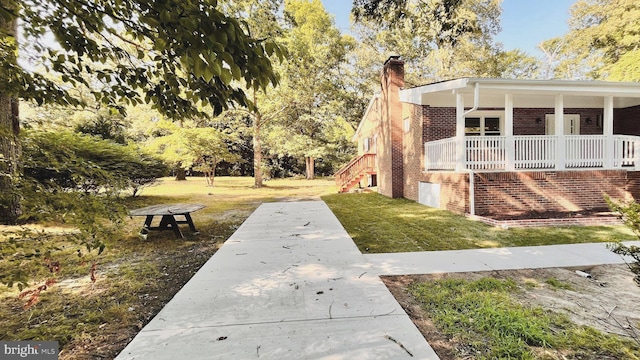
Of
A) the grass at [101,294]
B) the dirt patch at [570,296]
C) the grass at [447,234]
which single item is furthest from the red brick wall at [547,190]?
the grass at [101,294]

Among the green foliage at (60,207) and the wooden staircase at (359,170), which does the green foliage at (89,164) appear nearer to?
the green foliage at (60,207)

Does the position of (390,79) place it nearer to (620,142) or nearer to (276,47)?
(620,142)

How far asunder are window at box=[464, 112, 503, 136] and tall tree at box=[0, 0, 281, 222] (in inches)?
471

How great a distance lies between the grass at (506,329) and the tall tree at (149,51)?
8.51 ft

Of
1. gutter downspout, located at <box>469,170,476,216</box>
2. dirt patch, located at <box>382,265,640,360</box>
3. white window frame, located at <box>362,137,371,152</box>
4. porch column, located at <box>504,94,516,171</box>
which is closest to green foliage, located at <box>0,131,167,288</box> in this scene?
dirt patch, located at <box>382,265,640,360</box>

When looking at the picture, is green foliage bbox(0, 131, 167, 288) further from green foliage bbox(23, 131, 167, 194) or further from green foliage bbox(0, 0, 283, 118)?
green foliage bbox(0, 0, 283, 118)

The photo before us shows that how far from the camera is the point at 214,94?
2125 mm

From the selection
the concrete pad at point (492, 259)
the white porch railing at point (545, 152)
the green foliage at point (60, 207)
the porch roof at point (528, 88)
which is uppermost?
the porch roof at point (528, 88)

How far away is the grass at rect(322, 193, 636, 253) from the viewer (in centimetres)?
560

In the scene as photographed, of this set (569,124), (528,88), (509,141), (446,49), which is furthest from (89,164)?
(446,49)

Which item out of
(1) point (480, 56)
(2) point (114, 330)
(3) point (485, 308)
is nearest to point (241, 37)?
(2) point (114, 330)

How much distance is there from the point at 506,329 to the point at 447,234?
381 cm

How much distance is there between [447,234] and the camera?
6.36m

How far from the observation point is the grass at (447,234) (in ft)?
18.4
